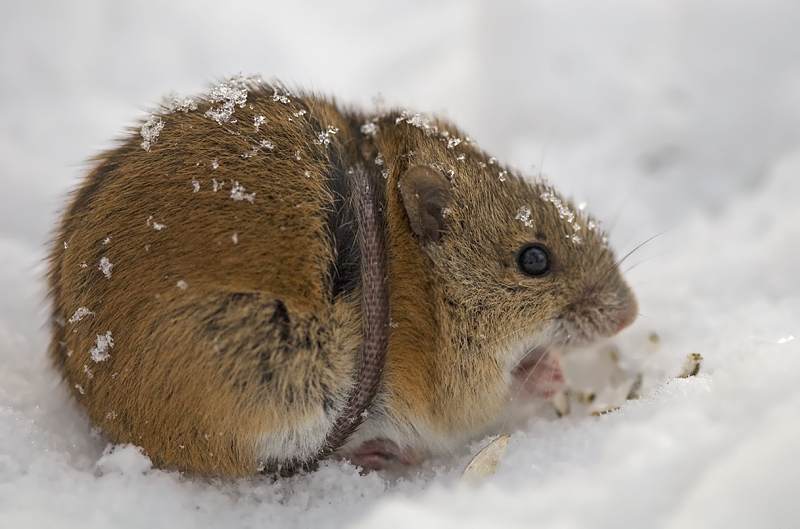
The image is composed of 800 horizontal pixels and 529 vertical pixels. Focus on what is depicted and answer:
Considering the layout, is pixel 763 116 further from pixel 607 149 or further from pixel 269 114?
pixel 269 114

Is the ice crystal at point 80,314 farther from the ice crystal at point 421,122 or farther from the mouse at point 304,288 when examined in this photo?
the ice crystal at point 421,122

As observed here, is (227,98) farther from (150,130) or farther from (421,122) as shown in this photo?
(421,122)

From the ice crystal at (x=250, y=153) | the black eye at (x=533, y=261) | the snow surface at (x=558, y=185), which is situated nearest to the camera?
the snow surface at (x=558, y=185)

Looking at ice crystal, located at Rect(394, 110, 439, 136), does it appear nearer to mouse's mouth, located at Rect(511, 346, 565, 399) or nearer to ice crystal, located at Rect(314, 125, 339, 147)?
ice crystal, located at Rect(314, 125, 339, 147)

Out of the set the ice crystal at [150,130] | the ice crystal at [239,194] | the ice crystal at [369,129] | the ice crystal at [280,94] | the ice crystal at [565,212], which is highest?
the ice crystal at [565,212]

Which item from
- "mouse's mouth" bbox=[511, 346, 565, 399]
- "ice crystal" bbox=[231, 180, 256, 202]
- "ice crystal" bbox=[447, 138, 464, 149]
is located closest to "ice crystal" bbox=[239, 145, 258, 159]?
"ice crystal" bbox=[231, 180, 256, 202]

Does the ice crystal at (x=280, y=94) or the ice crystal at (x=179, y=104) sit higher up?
the ice crystal at (x=280, y=94)

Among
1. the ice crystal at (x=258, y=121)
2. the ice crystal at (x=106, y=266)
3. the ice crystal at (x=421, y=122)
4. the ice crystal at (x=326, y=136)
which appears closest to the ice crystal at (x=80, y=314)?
the ice crystal at (x=106, y=266)
